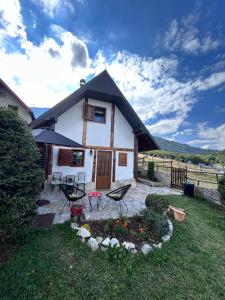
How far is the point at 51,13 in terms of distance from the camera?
7.87 meters

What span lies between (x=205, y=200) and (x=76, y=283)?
7.63 metres

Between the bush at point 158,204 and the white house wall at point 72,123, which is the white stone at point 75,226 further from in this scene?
the white house wall at point 72,123

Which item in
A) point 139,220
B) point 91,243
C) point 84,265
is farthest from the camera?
point 139,220

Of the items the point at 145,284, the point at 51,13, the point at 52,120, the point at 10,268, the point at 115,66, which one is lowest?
the point at 145,284

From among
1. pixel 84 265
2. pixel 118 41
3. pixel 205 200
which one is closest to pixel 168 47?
pixel 118 41

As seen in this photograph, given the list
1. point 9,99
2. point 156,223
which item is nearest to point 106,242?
point 156,223

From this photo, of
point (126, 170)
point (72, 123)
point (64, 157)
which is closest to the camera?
point (64, 157)

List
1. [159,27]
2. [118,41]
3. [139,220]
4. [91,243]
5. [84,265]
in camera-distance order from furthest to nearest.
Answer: [118,41]
[159,27]
[139,220]
[91,243]
[84,265]

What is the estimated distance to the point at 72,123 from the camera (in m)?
8.27

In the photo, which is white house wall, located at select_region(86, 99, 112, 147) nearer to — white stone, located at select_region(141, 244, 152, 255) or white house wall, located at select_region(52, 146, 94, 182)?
white house wall, located at select_region(52, 146, 94, 182)

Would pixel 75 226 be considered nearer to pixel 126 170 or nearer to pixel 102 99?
pixel 126 170

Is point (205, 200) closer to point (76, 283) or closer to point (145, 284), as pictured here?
point (145, 284)

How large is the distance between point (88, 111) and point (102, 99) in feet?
3.66

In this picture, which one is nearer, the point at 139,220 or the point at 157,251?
the point at 157,251
